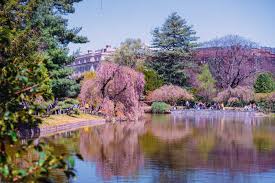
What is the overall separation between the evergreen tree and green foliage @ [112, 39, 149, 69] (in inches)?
910

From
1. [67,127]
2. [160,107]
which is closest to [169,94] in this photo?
[160,107]

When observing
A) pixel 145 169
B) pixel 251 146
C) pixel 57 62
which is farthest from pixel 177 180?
pixel 57 62

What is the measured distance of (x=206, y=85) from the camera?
63.0 meters

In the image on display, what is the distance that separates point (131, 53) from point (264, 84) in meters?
18.6

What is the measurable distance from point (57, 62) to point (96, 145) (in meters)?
13.1

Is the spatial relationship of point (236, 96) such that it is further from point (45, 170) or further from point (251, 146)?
point (45, 170)

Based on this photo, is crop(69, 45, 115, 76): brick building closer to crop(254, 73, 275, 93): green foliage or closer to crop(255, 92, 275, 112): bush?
crop(254, 73, 275, 93): green foliage

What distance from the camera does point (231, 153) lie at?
18.1m

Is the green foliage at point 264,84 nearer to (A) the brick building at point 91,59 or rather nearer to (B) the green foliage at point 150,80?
(B) the green foliage at point 150,80

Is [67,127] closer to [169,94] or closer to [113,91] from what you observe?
[113,91]

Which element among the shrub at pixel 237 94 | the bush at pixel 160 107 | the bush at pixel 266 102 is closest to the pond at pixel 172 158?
the bush at pixel 160 107

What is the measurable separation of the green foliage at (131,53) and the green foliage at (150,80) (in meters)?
1.73

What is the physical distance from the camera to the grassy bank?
27.4m

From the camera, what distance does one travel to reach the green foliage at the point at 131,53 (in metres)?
58.6
